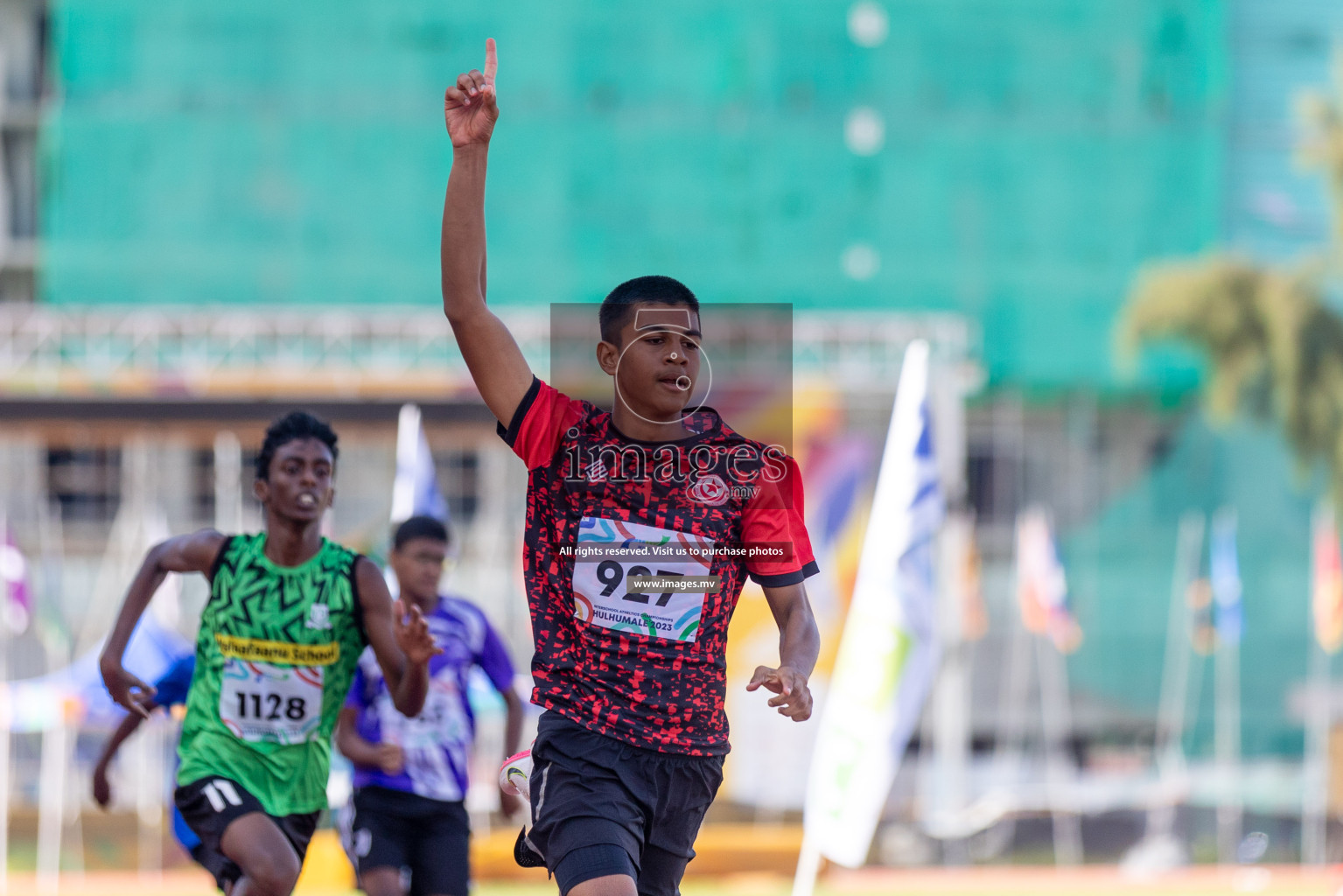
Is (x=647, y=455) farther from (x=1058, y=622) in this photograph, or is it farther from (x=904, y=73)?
(x=904, y=73)

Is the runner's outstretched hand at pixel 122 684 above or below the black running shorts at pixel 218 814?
above

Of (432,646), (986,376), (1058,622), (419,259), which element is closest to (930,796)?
(1058,622)

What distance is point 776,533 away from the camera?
4086 mm

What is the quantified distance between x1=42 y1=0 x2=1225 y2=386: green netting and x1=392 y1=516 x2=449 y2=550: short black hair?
23197 millimetres

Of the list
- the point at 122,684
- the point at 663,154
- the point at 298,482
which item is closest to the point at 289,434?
→ the point at 298,482

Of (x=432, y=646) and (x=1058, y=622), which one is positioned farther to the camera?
(x=1058, y=622)

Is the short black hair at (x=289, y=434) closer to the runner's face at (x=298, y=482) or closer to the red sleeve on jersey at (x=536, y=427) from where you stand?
the runner's face at (x=298, y=482)

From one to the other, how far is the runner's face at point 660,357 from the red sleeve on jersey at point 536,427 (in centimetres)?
18

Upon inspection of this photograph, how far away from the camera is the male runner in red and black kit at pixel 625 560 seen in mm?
3852

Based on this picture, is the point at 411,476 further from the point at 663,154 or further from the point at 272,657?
the point at 663,154

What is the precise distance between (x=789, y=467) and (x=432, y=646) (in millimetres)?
1126

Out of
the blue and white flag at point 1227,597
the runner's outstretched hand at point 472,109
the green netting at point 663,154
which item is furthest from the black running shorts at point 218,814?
the green netting at point 663,154

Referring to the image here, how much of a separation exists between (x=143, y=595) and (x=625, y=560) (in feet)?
7.62

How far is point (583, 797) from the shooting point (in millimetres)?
3793
